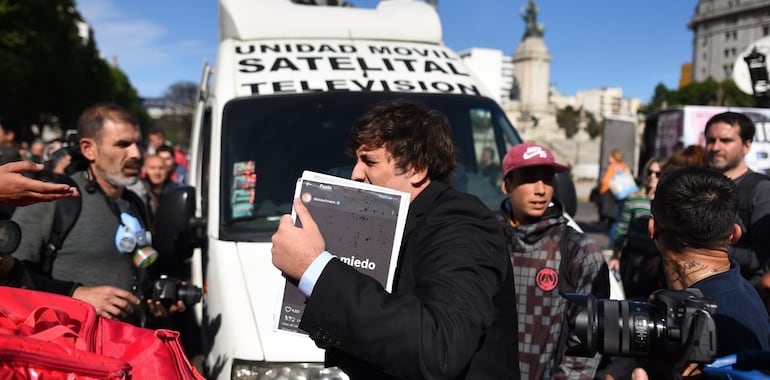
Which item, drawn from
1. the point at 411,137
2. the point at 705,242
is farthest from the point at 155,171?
the point at 705,242

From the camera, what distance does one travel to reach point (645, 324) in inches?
71.1

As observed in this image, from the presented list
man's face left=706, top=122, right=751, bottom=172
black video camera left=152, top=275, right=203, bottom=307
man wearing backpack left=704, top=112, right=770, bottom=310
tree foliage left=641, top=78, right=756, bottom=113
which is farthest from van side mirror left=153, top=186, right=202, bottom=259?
tree foliage left=641, top=78, right=756, bottom=113

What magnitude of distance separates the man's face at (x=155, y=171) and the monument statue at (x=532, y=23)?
4904 centimetres

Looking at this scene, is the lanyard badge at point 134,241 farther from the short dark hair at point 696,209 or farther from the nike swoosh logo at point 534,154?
the short dark hair at point 696,209

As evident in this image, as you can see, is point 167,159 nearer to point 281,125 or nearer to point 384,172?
point 281,125

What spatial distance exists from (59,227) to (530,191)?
7.46 feet

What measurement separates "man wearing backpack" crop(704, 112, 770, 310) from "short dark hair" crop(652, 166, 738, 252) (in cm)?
97

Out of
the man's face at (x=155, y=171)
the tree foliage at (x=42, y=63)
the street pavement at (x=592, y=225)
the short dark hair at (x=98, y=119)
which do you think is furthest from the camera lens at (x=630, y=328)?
the tree foliage at (x=42, y=63)

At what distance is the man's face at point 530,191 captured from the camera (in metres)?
3.24

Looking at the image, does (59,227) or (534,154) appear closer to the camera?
(59,227)

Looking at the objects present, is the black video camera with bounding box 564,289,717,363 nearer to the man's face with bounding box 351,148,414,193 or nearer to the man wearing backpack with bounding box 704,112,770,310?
the man's face with bounding box 351,148,414,193

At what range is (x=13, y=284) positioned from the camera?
8.70 feet

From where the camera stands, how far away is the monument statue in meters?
53.8

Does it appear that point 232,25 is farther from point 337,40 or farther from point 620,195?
point 620,195
